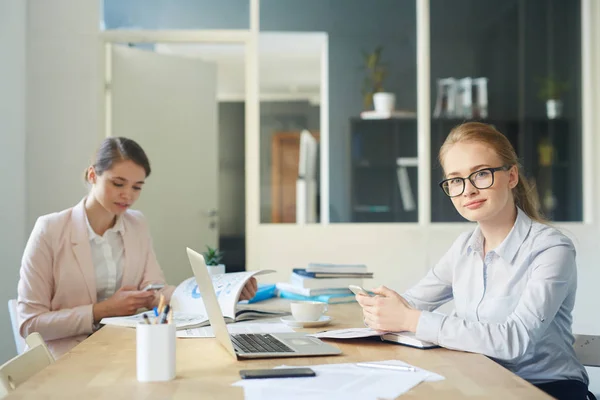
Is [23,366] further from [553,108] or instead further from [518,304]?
[553,108]

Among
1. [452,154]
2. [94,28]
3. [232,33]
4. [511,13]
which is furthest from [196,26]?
[452,154]

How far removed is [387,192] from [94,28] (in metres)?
2.32

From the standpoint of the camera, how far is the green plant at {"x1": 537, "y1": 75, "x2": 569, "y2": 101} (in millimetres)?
5188

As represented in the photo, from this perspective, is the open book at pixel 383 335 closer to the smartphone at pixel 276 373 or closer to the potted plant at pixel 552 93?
the smartphone at pixel 276 373

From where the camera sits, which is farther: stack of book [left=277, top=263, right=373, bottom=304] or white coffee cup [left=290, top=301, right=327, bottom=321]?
Result: stack of book [left=277, top=263, right=373, bottom=304]

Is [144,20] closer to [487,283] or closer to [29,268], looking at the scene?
[29,268]

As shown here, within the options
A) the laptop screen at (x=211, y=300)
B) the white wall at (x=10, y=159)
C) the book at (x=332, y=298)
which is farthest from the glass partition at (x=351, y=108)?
the laptop screen at (x=211, y=300)

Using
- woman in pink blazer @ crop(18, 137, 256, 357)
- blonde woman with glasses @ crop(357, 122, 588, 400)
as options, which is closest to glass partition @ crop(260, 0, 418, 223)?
woman in pink blazer @ crop(18, 137, 256, 357)

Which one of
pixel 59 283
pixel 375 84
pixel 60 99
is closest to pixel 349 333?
pixel 59 283

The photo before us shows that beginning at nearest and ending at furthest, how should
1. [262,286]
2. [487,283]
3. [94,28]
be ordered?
[487,283]
[262,286]
[94,28]

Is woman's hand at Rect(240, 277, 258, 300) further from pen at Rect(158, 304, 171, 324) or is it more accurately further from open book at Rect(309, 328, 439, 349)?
pen at Rect(158, 304, 171, 324)

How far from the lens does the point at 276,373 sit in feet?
4.66

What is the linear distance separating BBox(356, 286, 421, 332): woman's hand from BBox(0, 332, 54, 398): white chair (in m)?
0.80

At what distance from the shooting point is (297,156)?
516cm
